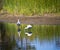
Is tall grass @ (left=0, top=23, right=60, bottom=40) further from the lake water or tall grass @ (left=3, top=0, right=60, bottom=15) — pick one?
tall grass @ (left=3, top=0, right=60, bottom=15)

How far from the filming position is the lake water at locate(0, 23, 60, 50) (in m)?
2.51

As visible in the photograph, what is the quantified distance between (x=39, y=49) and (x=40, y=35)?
198mm

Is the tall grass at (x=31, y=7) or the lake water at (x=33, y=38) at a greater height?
the tall grass at (x=31, y=7)

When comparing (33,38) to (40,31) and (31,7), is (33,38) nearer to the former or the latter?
(40,31)

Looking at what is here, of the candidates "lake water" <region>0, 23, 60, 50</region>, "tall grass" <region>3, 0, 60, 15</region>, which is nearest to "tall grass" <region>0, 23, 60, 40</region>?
"lake water" <region>0, 23, 60, 50</region>

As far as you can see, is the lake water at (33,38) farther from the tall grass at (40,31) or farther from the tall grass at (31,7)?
the tall grass at (31,7)

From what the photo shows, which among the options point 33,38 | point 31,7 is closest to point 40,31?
point 33,38

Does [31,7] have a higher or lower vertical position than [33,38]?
higher

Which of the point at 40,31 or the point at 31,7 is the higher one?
the point at 31,7

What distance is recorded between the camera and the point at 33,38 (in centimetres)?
254

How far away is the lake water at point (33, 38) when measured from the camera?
2.51 metres

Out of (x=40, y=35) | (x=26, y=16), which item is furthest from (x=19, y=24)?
(x=40, y=35)

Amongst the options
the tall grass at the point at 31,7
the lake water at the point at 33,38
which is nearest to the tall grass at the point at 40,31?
the lake water at the point at 33,38

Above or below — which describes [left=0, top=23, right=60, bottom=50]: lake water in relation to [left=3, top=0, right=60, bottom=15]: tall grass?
below
